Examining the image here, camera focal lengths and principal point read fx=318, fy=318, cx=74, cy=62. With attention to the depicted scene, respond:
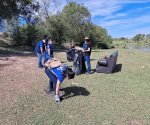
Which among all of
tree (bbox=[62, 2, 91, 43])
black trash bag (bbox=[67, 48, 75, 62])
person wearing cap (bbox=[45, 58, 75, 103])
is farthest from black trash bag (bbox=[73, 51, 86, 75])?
tree (bbox=[62, 2, 91, 43])

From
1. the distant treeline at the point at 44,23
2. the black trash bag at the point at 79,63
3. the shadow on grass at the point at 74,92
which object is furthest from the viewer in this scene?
the distant treeline at the point at 44,23

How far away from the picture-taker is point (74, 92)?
34.9 feet

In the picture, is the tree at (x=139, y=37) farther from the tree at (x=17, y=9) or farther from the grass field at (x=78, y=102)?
the grass field at (x=78, y=102)

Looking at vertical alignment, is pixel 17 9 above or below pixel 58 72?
above

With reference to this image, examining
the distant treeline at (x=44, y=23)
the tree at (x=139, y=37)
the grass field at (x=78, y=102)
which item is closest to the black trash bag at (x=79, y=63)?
the grass field at (x=78, y=102)

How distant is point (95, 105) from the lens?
357 inches

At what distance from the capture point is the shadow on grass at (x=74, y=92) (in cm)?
1020

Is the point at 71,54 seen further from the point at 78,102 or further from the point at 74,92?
the point at 78,102

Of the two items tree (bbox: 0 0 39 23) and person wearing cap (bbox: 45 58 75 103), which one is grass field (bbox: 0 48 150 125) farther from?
tree (bbox: 0 0 39 23)

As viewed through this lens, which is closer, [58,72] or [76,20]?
[58,72]

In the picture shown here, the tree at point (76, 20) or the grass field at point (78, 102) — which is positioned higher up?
the tree at point (76, 20)

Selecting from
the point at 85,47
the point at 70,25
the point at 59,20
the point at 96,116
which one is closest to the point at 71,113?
the point at 96,116

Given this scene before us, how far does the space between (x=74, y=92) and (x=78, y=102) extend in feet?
4.46

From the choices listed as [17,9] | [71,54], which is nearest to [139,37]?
[17,9]
